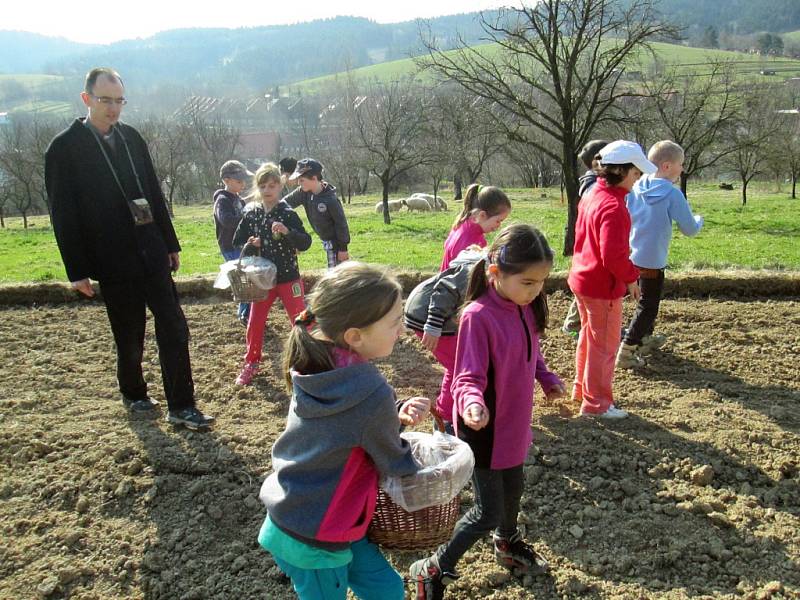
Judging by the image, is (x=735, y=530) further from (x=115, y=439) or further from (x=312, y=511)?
(x=115, y=439)

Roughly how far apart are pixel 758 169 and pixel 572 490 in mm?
33647

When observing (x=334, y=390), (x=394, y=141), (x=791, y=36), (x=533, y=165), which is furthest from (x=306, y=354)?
(x=791, y=36)

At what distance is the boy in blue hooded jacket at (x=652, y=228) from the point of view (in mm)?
4852

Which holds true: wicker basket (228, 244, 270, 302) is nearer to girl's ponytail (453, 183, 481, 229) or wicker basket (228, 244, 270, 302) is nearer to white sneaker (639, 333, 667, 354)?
girl's ponytail (453, 183, 481, 229)

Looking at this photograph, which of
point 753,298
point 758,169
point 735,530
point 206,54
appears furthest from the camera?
point 206,54

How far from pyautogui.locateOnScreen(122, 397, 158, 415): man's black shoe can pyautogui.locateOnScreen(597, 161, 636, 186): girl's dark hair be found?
11.9 ft

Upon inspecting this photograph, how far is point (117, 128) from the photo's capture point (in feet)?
13.4

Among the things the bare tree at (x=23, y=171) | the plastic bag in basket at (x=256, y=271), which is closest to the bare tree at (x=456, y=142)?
the bare tree at (x=23, y=171)

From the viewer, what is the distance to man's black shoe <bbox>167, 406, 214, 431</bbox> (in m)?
4.38

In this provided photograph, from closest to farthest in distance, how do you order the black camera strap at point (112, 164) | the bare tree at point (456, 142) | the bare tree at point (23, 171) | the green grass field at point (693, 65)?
the black camera strap at point (112, 164)
the bare tree at point (456, 142)
the bare tree at point (23, 171)
the green grass field at point (693, 65)

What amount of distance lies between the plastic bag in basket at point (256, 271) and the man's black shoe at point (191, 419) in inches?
41.5

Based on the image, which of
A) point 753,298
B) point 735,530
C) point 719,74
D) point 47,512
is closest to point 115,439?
point 47,512

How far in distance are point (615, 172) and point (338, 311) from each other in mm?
2652

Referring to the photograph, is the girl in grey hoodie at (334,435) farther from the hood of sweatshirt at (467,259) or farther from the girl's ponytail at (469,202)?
the girl's ponytail at (469,202)
